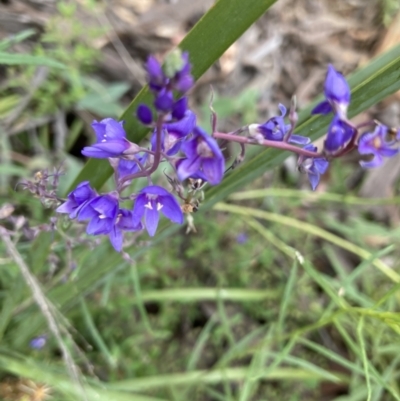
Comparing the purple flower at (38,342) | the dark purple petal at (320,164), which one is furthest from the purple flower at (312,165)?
the purple flower at (38,342)

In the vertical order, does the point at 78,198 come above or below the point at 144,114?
below

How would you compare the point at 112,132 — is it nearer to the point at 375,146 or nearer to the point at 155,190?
the point at 155,190

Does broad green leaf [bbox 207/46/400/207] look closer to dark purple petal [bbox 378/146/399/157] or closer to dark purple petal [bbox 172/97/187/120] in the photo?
dark purple petal [bbox 378/146/399/157]

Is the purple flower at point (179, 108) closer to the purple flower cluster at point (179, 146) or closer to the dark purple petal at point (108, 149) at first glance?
the purple flower cluster at point (179, 146)

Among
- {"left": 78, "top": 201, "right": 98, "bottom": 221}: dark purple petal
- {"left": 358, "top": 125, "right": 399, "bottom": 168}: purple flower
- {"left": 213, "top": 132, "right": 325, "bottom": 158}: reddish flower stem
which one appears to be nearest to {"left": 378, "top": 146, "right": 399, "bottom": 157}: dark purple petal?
{"left": 358, "top": 125, "right": 399, "bottom": 168}: purple flower

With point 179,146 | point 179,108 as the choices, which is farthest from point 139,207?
point 179,108

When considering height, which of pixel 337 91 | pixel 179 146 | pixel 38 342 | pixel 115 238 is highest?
pixel 337 91

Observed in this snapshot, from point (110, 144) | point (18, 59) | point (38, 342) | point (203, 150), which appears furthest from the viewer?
point (38, 342)
